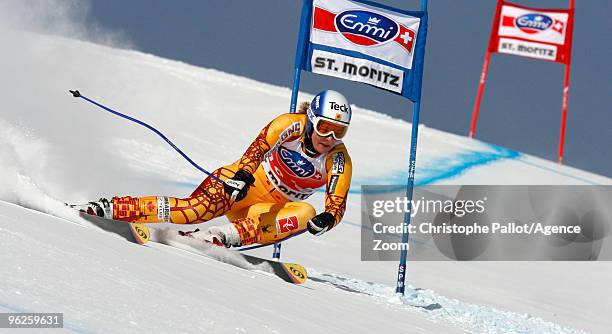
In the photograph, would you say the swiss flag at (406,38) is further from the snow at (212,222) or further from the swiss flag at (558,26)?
the swiss flag at (558,26)

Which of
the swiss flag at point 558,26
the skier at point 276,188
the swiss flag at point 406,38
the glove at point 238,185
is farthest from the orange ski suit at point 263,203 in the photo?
the swiss flag at point 558,26

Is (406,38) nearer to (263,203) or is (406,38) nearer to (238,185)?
(263,203)

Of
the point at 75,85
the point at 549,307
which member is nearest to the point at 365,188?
the point at 75,85

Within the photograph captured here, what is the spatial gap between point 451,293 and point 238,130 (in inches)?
271

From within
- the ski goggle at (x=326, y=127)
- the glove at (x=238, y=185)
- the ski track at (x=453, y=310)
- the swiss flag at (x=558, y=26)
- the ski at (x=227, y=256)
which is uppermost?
the swiss flag at (x=558, y=26)

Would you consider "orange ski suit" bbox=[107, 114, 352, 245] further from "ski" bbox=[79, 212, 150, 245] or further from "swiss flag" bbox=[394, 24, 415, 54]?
"swiss flag" bbox=[394, 24, 415, 54]

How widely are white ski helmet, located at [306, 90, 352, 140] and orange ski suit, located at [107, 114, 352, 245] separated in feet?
0.48

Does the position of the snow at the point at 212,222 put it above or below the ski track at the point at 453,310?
above

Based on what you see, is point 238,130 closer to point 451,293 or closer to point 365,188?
point 365,188

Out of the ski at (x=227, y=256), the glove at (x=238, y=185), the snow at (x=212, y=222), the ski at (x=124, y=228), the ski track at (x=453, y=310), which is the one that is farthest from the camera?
the ski track at (x=453, y=310)

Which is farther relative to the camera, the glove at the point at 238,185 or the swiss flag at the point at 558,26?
the swiss flag at the point at 558,26

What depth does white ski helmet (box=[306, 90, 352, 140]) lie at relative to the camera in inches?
236

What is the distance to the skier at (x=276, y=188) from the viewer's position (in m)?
5.86

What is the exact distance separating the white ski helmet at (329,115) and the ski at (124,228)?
4.60 ft
